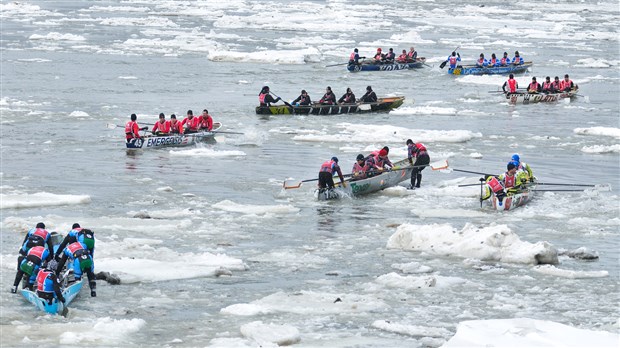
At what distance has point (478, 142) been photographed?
3547 centimetres

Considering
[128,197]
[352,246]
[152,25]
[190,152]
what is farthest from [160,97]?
[152,25]

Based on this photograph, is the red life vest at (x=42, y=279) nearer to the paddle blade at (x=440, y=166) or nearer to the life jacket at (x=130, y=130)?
the paddle blade at (x=440, y=166)

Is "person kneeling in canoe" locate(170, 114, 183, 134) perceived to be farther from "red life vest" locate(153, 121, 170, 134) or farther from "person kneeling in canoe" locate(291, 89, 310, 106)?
"person kneeling in canoe" locate(291, 89, 310, 106)

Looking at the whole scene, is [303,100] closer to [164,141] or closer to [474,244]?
[164,141]

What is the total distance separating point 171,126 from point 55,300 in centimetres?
1822

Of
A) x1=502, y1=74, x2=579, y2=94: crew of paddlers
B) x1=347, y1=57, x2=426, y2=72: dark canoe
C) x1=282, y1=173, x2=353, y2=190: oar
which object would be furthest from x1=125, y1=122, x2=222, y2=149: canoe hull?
x1=347, y1=57, x2=426, y2=72: dark canoe

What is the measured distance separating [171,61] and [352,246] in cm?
3855

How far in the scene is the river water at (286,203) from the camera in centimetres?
1645

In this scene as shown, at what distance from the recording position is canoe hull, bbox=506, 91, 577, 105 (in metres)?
44.7

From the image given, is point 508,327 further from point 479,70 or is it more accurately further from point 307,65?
point 307,65

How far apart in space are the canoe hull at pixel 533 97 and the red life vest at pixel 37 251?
100 feet

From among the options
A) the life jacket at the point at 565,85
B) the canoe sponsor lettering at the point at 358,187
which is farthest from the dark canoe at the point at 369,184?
the life jacket at the point at 565,85

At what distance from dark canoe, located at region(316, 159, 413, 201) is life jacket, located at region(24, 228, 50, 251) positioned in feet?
31.7

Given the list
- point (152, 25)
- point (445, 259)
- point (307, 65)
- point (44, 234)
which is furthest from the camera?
point (152, 25)
